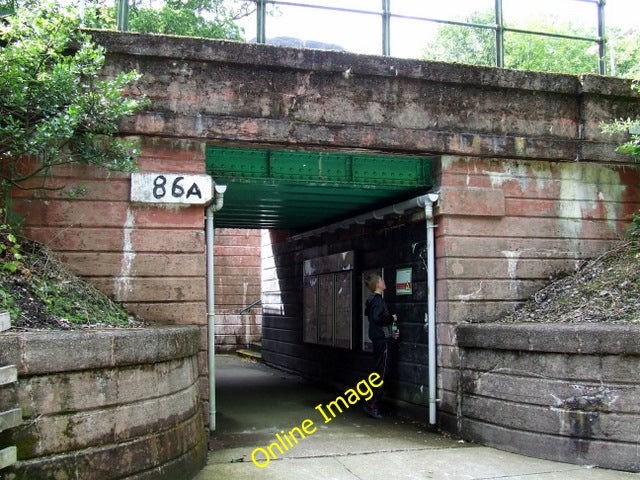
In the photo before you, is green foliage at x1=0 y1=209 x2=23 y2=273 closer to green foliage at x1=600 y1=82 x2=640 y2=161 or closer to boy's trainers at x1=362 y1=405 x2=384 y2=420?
boy's trainers at x1=362 y1=405 x2=384 y2=420

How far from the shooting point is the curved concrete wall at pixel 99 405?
4.59 meters

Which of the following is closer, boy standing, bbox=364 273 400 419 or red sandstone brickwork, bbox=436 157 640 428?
red sandstone brickwork, bbox=436 157 640 428

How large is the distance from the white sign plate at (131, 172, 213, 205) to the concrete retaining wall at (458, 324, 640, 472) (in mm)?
3642

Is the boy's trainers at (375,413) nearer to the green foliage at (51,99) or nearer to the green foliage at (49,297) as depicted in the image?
the green foliage at (49,297)

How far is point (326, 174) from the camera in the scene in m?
8.18

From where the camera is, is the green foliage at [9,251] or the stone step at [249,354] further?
the stone step at [249,354]

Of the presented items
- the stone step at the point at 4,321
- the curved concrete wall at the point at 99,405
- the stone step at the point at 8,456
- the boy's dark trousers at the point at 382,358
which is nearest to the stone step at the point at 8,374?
the curved concrete wall at the point at 99,405

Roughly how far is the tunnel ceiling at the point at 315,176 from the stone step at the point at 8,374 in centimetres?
382

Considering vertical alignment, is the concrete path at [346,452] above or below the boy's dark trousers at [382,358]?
below

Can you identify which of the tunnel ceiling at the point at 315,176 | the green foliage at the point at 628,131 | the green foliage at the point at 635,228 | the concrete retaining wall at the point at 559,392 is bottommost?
the concrete retaining wall at the point at 559,392

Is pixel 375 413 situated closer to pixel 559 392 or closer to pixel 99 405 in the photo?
pixel 559 392

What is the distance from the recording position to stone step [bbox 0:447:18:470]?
4.23 meters

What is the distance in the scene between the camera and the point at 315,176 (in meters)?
8.14

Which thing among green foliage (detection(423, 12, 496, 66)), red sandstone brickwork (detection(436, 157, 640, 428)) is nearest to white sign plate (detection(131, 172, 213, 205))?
red sandstone brickwork (detection(436, 157, 640, 428))
